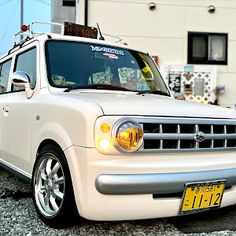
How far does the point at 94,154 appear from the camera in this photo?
2.47 m

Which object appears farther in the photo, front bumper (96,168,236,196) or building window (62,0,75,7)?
building window (62,0,75,7)

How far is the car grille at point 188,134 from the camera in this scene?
259 cm

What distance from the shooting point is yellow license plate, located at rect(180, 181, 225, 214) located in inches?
104

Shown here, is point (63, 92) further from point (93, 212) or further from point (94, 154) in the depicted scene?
point (93, 212)

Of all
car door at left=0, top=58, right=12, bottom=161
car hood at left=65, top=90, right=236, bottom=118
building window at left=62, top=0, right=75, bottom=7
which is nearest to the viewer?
car hood at left=65, top=90, right=236, bottom=118

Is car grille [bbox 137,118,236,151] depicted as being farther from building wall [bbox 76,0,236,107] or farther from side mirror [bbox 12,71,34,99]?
building wall [bbox 76,0,236,107]

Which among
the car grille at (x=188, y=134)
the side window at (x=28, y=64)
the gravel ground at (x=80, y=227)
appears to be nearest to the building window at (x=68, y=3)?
the side window at (x=28, y=64)

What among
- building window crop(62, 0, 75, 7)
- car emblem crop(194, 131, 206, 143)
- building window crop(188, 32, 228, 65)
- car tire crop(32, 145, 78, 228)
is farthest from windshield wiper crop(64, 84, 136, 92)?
building window crop(62, 0, 75, 7)

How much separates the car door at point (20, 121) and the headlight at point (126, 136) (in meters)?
1.17

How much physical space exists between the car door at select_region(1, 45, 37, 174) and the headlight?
117cm

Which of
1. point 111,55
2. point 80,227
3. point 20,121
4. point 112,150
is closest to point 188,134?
point 112,150

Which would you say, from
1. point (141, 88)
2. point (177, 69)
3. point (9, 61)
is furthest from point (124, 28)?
point (141, 88)

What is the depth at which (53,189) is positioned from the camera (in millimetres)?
2932

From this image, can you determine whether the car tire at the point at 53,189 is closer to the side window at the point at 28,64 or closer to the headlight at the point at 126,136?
the headlight at the point at 126,136
